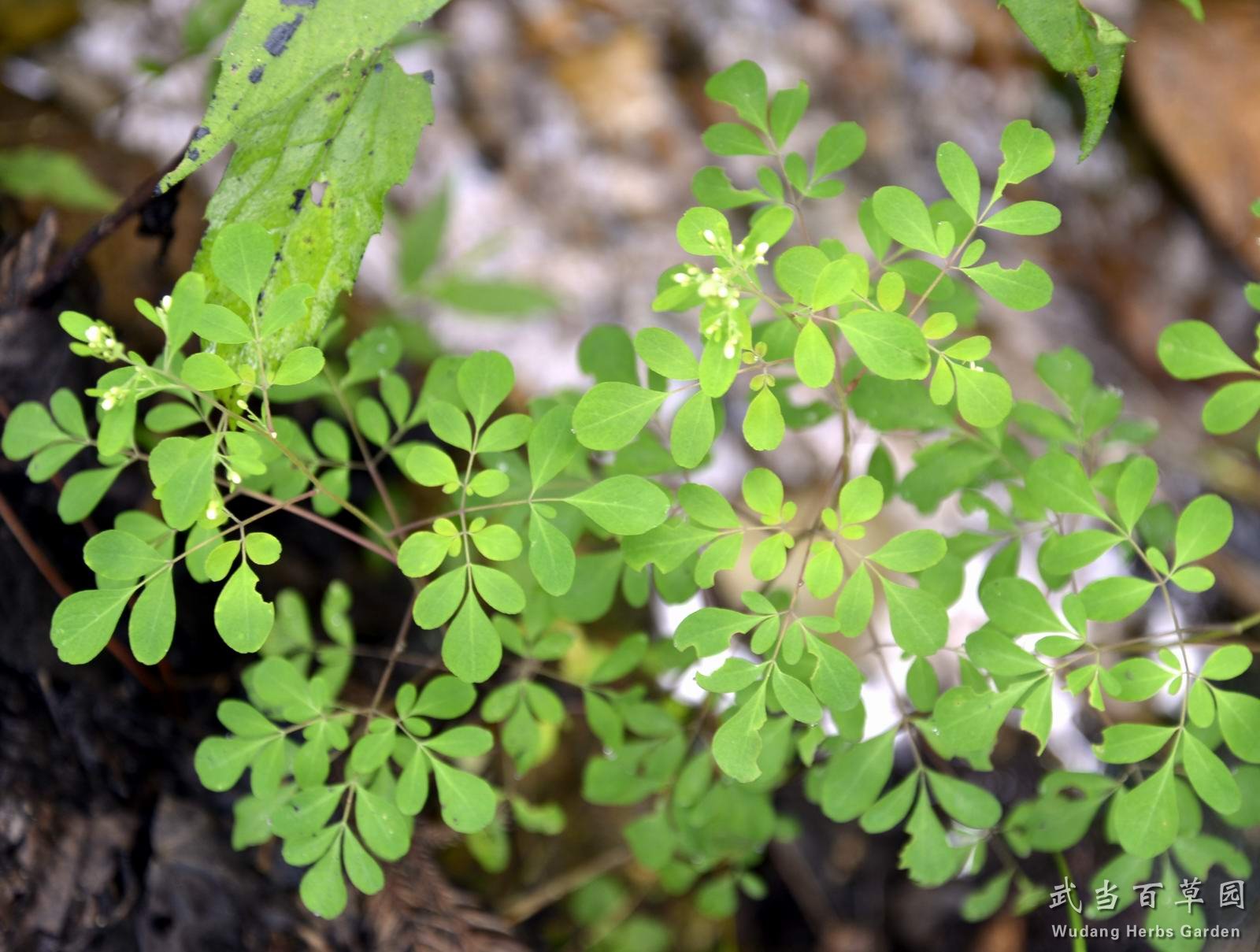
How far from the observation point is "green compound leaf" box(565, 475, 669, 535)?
1084mm

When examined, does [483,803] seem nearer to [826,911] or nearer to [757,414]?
[757,414]

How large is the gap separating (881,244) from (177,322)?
0.95 m

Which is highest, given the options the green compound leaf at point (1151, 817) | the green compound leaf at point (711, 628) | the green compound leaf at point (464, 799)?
the green compound leaf at point (711, 628)

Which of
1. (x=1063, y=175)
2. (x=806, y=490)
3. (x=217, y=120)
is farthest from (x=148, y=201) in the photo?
(x=1063, y=175)

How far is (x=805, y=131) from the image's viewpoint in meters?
3.29

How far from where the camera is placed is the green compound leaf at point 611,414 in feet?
3.55

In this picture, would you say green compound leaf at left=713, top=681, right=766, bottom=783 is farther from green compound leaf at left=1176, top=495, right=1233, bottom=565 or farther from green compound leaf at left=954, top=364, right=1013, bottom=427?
green compound leaf at left=1176, top=495, right=1233, bottom=565

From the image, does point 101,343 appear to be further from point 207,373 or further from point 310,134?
point 310,134

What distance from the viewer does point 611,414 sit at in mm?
1094

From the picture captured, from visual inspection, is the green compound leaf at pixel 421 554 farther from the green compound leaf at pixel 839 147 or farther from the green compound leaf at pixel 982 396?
the green compound leaf at pixel 839 147

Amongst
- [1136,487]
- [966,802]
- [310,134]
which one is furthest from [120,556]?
[1136,487]

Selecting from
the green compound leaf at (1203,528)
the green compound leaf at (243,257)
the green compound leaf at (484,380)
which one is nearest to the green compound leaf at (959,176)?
the green compound leaf at (1203,528)

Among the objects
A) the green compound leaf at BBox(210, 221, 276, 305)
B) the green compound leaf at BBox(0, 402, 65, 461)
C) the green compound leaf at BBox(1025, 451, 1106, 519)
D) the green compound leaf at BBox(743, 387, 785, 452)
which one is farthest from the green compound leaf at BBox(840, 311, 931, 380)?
the green compound leaf at BBox(0, 402, 65, 461)

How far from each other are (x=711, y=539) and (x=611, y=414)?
0.79 ft
